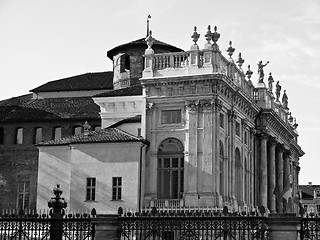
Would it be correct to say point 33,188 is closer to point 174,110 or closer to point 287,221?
point 174,110

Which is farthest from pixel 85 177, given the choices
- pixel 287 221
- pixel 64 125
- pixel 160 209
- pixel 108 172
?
Answer: pixel 287 221

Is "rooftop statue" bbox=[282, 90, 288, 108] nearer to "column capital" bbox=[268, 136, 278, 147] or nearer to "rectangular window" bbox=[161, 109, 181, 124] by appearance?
"column capital" bbox=[268, 136, 278, 147]

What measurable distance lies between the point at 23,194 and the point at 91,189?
15.2 metres

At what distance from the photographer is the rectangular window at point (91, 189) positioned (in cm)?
5138

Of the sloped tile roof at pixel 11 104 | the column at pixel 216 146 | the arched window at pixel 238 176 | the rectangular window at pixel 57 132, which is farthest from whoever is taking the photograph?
the sloped tile roof at pixel 11 104

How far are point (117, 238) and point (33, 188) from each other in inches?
1525

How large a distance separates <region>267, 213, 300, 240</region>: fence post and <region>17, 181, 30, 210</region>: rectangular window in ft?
132

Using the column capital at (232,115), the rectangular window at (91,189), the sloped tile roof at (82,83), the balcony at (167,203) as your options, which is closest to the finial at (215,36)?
the column capital at (232,115)

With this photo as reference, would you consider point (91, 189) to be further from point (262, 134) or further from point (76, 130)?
point (262, 134)

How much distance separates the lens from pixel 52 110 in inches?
2625

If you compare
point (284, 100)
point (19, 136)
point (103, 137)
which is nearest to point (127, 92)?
point (103, 137)

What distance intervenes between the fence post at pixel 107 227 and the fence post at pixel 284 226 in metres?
5.40

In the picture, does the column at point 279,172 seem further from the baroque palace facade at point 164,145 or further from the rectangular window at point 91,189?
the rectangular window at point 91,189

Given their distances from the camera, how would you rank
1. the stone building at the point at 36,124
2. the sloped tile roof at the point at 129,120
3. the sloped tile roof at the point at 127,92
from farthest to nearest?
1. the stone building at the point at 36,124
2. the sloped tile roof at the point at 127,92
3. the sloped tile roof at the point at 129,120
